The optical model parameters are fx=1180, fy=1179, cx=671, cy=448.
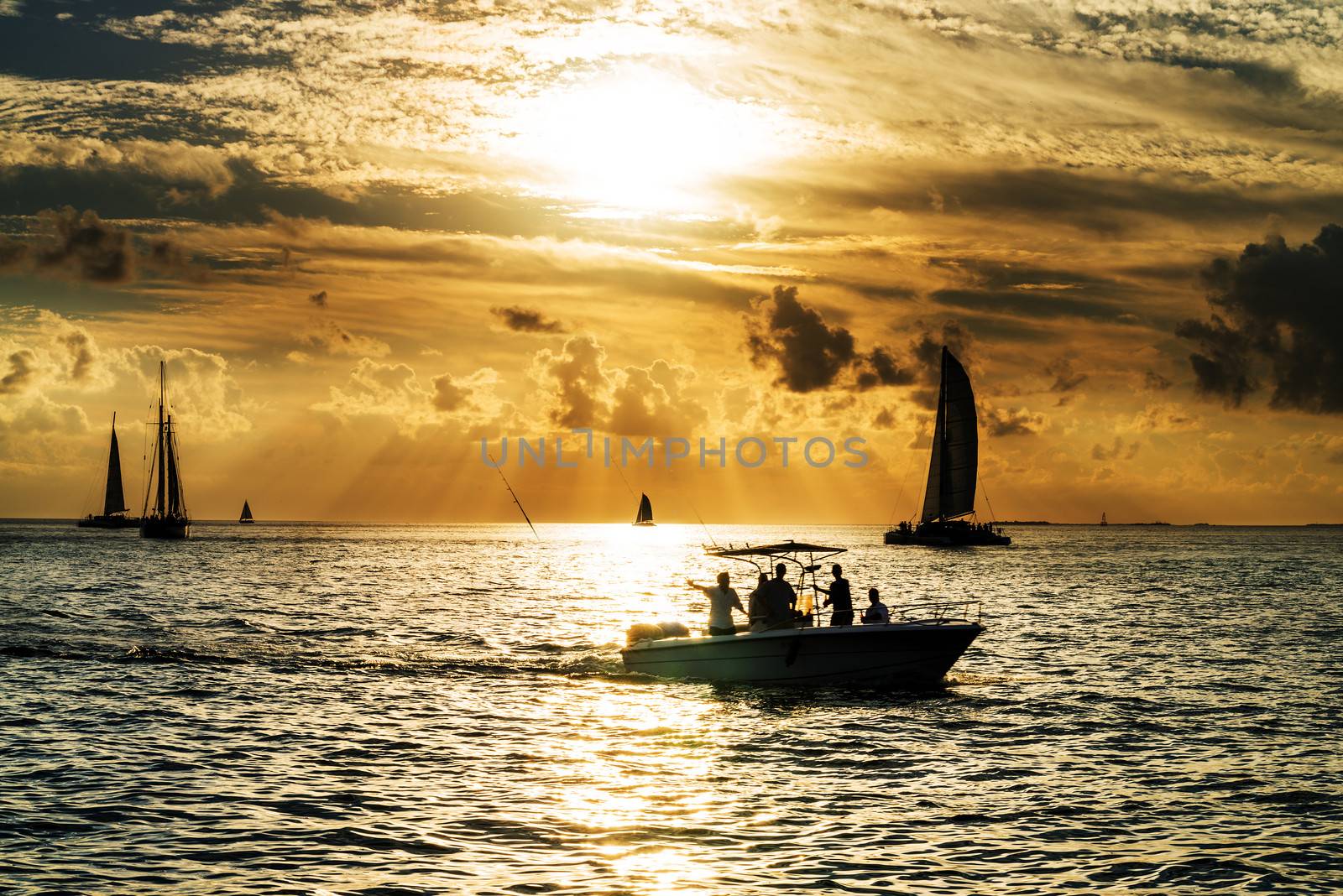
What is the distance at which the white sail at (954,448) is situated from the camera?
13362 centimetres

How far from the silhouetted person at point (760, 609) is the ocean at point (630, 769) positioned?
174cm

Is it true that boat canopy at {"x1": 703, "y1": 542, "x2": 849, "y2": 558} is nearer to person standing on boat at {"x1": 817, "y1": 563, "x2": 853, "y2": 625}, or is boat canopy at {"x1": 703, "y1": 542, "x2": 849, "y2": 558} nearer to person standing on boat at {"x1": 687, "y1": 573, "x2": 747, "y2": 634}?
person standing on boat at {"x1": 817, "y1": 563, "x2": 853, "y2": 625}

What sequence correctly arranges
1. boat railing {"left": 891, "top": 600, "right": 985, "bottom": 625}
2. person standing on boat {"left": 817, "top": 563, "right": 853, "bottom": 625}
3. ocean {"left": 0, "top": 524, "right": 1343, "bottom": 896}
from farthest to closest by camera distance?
boat railing {"left": 891, "top": 600, "right": 985, "bottom": 625} < person standing on boat {"left": 817, "top": 563, "right": 853, "bottom": 625} < ocean {"left": 0, "top": 524, "right": 1343, "bottom": 896}

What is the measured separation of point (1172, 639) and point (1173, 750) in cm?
2794

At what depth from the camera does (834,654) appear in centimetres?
3194

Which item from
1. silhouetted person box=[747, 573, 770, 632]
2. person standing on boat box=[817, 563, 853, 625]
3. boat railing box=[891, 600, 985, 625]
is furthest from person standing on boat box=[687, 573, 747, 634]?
boat railing box=[891, 600, 985, 625]

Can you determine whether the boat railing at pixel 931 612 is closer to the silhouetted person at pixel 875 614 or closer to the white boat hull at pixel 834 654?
the silhouetted person at pixel 875 614

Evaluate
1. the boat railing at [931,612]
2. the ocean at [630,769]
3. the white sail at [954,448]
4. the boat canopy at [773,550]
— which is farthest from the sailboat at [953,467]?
the boat canopy at [773,550]

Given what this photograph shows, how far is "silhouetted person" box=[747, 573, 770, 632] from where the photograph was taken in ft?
107

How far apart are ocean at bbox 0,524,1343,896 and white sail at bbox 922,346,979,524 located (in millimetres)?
85426

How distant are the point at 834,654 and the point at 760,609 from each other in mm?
2395

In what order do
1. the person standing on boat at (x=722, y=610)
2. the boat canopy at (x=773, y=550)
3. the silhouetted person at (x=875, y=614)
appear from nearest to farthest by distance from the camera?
the silhouetted person at (x=875, y=614) < the person standing on boat at (x=722, y=610) < the boat canopy at (x=773, y=550)

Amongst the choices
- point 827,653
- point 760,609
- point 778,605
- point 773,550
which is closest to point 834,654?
point 827,653

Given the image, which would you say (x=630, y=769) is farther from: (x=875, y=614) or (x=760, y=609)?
(x=875, y=614)
